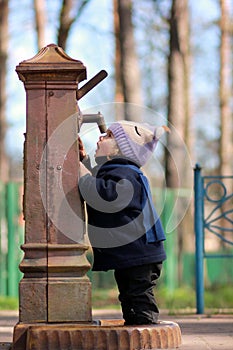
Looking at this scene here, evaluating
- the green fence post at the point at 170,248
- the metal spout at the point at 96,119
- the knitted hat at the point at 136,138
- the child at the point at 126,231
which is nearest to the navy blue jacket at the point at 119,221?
the child at the point at 126,231

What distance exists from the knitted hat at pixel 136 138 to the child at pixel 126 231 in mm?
73

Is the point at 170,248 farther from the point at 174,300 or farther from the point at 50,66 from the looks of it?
the point at 50,66

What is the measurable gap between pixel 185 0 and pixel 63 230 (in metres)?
12.9

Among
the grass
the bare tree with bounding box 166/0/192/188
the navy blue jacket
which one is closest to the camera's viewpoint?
the navy blue jacket

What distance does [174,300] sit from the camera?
38.9 feet

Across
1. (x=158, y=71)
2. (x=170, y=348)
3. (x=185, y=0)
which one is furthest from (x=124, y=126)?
(x=158, y=71)

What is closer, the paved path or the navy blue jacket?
the navy blue jacket

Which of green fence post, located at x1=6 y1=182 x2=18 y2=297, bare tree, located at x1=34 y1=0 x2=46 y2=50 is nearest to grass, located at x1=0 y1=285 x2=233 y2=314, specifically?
green fence post, located at x1=6 y1=182 x2=18 y2=297

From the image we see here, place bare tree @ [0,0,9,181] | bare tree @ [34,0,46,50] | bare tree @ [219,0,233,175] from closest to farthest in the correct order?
bare tree @ [34,0,46,50], bare tree @ [0,0,9,181], bare tree @ [219,0,233,175]

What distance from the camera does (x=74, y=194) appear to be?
16.5 feet

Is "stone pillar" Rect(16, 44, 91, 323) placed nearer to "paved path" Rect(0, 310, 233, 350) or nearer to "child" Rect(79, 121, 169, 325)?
"child" Rect(79, 121, 169, 325)

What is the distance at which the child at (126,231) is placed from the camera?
193 inches

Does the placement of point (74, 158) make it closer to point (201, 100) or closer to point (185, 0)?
point (185, 0)

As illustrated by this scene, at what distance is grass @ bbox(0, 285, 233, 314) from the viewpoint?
34.3 ft
